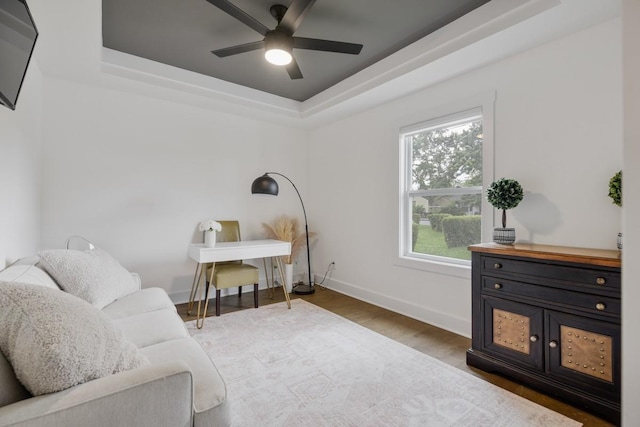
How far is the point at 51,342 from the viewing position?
34.4 inches

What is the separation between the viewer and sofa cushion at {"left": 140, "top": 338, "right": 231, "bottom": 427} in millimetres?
1046

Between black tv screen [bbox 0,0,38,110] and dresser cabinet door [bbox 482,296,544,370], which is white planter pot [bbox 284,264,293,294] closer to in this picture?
dresser cabinet door [bbox 482,296,544,370]

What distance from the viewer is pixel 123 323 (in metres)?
1.78

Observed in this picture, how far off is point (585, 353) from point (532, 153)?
1434 mm

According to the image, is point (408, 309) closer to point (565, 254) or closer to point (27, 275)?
point (565, 254)

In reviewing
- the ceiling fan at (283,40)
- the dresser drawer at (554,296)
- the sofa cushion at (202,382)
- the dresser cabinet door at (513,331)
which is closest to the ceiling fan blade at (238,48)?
the ceiling fan at (283,40)

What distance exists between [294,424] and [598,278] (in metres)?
1.86

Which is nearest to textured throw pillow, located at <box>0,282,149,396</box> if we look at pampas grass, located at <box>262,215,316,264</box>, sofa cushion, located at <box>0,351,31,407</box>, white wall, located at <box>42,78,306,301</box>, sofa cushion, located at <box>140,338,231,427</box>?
sofa cushion, located at <box>0,351,31,407</box>

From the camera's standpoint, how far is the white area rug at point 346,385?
1.65 metres

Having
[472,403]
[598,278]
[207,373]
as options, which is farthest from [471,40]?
[207,373]

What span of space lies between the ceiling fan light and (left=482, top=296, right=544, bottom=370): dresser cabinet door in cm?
233

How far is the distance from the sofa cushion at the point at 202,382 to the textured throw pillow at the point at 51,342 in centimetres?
26

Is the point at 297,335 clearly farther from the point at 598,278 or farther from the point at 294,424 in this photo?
the point at 598,278

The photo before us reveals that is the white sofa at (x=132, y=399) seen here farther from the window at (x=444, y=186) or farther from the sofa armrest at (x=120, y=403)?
the window at (x=444, y=186)
